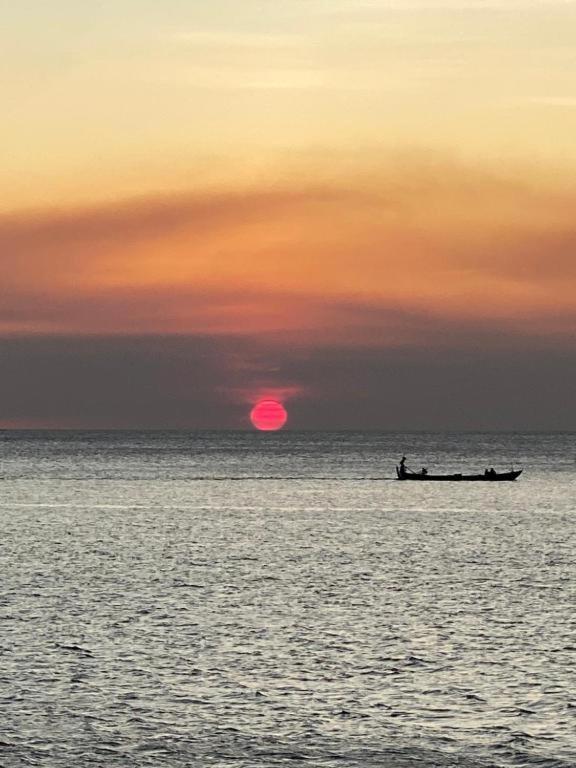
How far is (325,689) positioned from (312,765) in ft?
25.8

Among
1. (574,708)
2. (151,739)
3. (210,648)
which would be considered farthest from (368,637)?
(151,739)

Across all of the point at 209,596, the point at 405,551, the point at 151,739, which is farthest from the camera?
the point at 405,551

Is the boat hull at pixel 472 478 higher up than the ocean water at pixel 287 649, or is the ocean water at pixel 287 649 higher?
the boat hull at pixel 472 478

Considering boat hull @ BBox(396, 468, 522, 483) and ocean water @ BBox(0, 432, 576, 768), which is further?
boat hull @ BBox(396, 468, 522, 483)

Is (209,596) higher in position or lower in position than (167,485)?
lower

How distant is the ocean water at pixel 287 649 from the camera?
1265 inches

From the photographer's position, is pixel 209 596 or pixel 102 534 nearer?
pixel 209 596

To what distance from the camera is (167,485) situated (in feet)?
570

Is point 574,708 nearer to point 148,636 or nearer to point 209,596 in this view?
point 148,636

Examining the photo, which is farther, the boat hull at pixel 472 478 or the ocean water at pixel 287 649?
the boat hull at pixel 472 478

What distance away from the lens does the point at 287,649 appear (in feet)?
145

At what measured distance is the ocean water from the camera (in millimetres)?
32125

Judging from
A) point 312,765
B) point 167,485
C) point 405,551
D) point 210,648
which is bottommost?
point 312,765

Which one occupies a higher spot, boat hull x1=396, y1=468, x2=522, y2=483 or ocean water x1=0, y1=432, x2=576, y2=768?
boat hull x1=396, y1=468, x2=522, y2=483
